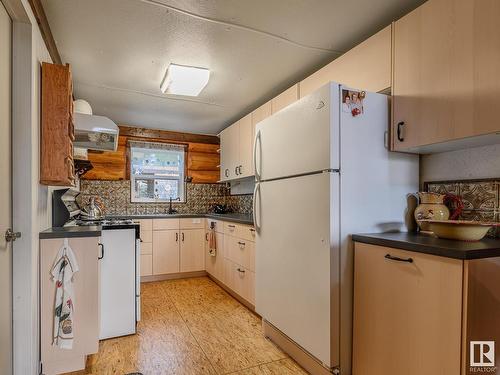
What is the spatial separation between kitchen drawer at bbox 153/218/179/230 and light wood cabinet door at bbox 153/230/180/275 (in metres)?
0.06

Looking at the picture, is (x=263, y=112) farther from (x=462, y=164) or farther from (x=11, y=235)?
(x=11, y=235)

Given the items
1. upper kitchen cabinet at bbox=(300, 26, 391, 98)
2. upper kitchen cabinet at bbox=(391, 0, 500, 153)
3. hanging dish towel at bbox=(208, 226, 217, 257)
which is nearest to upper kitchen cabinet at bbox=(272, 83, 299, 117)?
upper kitchen cabinet at bbox=(300, 26, 391, 98)

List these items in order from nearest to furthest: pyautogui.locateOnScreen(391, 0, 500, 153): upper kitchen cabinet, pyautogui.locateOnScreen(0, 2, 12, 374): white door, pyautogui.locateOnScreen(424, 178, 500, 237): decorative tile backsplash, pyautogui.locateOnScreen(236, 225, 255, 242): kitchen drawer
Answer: pyautogui.locateOnScreen(391, 0, 500, 153): upper kitchen cabinet → pyautogui.locateOnScreen(0, 2, 12, 374): white door → pyautogui.locateOnScreen(424, 178, 500, 237): decorative tile backsplash → pyautogui.locateOnScreen(236, 225, 255, 242): kitchen drawer

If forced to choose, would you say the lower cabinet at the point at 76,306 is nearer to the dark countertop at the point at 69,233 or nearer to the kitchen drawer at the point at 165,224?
the dark countertop at the point at 69,233

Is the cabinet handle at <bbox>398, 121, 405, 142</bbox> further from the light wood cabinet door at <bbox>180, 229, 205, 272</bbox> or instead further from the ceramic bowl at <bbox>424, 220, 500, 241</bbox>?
the light wood cabinet door at <bbox>180, 229, 205, 272</bbox>

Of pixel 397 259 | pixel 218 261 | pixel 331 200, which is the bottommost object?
pixel 218 261

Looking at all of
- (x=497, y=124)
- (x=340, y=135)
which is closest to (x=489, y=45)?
(x=497, y=124)

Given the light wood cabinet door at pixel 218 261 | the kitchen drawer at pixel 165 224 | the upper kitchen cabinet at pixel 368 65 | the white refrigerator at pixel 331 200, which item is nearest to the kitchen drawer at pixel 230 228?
the light wood cabinet door at pixel 218 261

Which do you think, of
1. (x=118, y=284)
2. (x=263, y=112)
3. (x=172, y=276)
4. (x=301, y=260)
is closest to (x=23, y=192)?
(x=118, y=284)

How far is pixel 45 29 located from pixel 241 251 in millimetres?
2452

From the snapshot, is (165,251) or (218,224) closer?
(218,224)

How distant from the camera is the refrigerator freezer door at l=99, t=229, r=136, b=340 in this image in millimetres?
2320

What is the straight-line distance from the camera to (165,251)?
409 cm

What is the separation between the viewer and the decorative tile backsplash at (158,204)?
4242 millimetres
